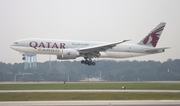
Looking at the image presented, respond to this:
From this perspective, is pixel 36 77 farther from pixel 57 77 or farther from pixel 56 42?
pixel 56 42

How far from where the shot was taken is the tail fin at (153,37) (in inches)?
2199

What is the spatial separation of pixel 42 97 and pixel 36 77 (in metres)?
41.7

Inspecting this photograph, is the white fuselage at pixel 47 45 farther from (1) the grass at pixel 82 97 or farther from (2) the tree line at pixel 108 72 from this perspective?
(1) the grass at pixel 82 97

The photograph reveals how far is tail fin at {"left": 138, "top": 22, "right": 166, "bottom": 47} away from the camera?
55.8 metres

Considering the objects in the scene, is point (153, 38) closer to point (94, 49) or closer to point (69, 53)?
point (94, 49)

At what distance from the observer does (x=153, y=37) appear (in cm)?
5722

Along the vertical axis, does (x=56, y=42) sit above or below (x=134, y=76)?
above

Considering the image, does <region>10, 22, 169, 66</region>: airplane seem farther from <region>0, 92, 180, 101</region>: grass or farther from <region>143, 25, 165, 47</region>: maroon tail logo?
<region>0, 92, 180, 101</region>: grass

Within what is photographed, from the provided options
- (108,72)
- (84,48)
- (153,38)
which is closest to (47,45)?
(84,48)

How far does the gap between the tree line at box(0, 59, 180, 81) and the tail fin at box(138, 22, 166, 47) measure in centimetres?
1168

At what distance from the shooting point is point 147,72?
6969cm

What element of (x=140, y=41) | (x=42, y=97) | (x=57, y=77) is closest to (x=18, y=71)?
(x=57, y=77)

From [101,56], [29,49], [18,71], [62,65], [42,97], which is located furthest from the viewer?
[62,65]

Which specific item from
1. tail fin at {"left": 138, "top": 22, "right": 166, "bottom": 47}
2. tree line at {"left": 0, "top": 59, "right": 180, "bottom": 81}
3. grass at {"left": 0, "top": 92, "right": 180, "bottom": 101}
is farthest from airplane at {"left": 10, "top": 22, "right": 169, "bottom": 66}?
grass at {"left": 0, "top": 92, "right": 180, "bottom": 101}
